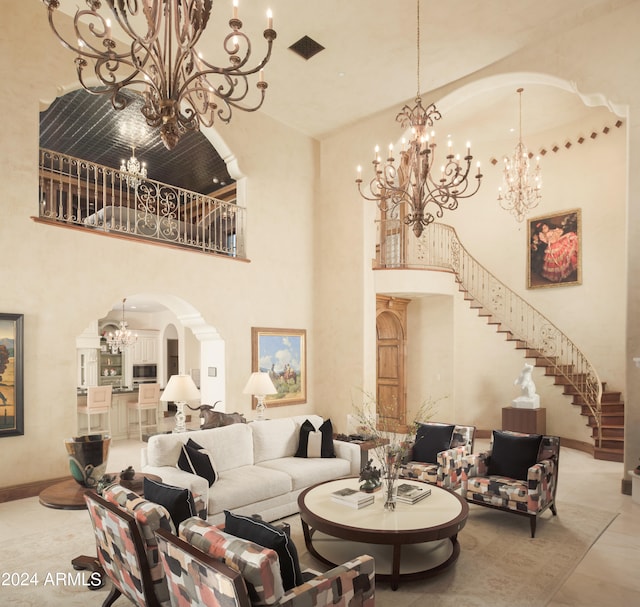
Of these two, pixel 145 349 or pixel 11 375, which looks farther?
pixel 145 349

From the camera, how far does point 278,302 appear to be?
9.06 metres

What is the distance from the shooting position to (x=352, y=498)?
427 centimetres

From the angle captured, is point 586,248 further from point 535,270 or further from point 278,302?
point 278,302

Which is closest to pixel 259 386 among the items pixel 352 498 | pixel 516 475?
pixel 352 498

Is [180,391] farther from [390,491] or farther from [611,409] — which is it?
[611,409]

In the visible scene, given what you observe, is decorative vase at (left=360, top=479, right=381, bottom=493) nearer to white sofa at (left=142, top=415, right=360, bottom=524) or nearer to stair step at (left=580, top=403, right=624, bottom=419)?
white sofa at (left=142, top=415, right=360, bottom=524)

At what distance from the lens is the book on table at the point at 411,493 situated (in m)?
4.32

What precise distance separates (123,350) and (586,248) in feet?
40.0

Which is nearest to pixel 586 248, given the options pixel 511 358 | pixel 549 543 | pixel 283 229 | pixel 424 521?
pixel 511 358

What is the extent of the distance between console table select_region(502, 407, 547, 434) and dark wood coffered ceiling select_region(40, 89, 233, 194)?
7.55 metres

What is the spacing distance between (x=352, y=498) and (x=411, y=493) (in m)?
0.55

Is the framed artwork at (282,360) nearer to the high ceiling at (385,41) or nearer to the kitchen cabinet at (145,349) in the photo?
the high ceiling at (385,41)

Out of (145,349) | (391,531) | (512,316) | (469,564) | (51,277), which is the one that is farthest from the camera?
(145,349)

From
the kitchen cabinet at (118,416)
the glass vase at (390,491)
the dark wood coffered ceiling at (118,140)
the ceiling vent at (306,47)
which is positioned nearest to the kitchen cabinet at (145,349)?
the kitchen cabinet at (118,416)
